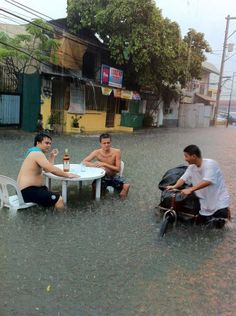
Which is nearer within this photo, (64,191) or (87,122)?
(64,191)

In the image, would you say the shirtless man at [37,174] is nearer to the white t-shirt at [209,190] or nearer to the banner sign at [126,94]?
the white t-shirt at [209,190]

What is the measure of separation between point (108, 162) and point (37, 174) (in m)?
1.63

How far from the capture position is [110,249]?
175 inches

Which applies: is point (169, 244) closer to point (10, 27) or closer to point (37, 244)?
point (37, 244)

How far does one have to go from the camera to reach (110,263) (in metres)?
4.05

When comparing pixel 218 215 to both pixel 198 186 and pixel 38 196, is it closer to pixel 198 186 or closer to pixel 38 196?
pixel 198 186

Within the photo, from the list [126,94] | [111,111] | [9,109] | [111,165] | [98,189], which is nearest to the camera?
[98,189]

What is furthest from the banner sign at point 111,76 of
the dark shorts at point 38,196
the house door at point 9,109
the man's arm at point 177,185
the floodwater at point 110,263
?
the man's arm at point 177,185

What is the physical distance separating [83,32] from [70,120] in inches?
237

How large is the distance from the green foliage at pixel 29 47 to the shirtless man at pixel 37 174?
1138 centimetres

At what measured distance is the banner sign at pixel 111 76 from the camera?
21031 millimetres

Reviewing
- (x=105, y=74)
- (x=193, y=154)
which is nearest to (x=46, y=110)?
(x=105, y=74)

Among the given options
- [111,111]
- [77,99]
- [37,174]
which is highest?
[77,99]

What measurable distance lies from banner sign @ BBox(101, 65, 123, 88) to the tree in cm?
73
